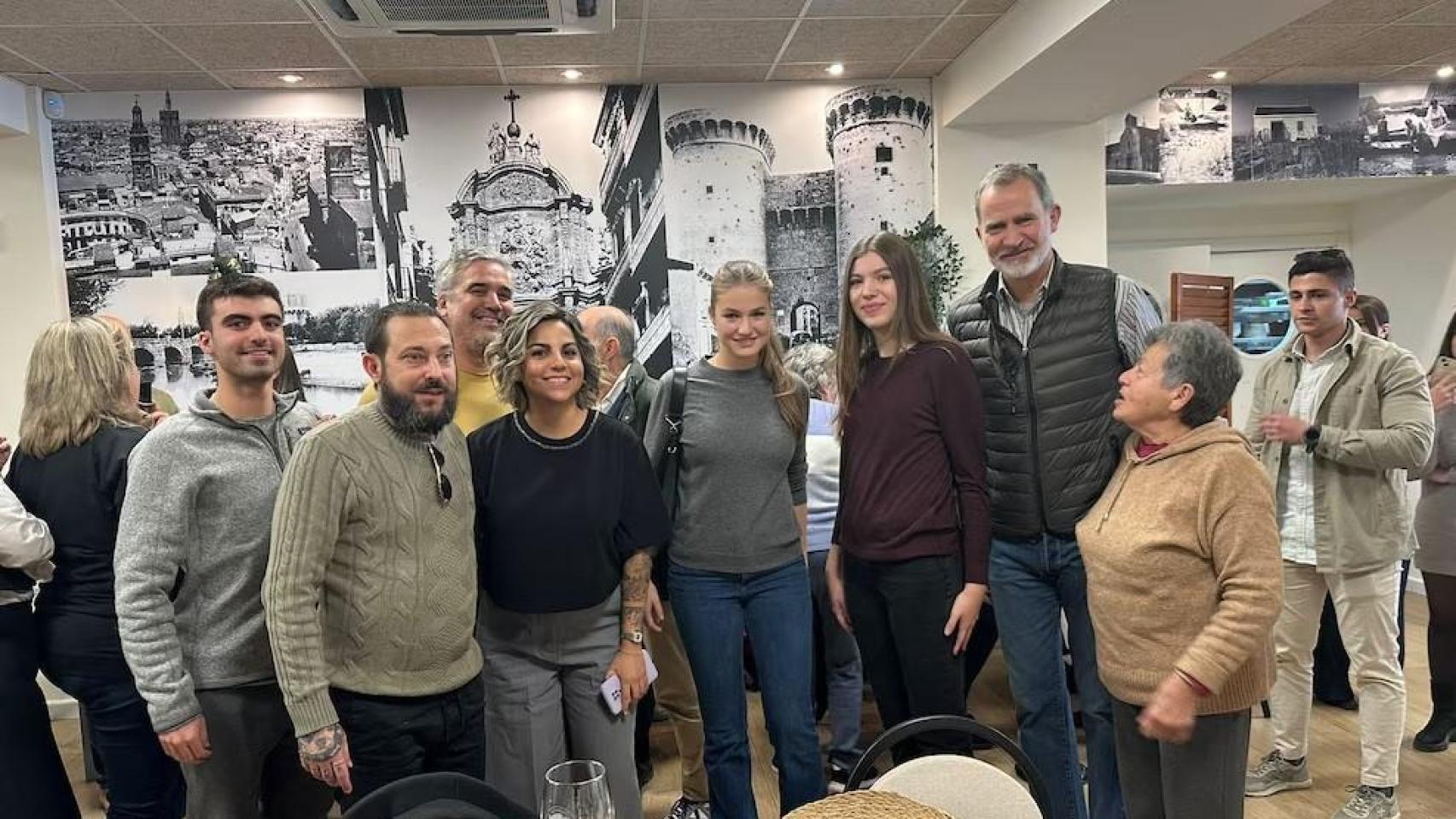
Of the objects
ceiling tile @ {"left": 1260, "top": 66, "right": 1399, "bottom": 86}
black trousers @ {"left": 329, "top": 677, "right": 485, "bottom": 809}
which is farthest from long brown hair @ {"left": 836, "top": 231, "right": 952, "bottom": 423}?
ceiling tile @ {"left": 1260, "top": 66, "right": 1399, "bottom": 86}

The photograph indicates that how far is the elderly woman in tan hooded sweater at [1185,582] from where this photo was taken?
1847 mm

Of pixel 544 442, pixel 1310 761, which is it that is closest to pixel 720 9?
pixel 544 442

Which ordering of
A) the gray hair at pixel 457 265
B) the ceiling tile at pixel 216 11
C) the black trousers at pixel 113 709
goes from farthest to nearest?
the ceiling tile at pixel 216 11 < the gray hair at pixel 457 265 < the black trousers at pixel 113 709

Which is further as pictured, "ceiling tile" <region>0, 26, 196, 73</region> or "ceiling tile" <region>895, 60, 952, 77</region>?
"ceiling tile" <region>895, 60, 952, 77</region>

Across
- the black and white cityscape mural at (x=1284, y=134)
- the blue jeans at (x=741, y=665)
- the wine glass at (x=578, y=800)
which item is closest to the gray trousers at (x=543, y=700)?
the blue jeans at (x=741, y=665)

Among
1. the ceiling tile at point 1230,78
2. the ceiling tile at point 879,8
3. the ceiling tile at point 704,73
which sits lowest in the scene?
the ceiling tile at point 1230,78

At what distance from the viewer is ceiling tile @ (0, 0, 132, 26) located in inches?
160

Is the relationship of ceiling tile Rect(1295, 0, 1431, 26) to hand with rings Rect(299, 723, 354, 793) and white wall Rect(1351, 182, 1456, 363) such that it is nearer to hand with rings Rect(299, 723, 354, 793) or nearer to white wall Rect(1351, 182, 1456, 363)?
white wall Rect(1351, 182, 1456, 363)

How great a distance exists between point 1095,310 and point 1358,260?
6.48 metres

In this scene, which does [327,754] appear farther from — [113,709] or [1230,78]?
[1230,78]

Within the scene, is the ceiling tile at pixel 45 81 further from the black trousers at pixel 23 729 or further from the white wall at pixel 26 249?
the black trousers at pixel 23 729

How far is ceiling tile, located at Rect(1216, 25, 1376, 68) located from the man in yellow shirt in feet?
14.3

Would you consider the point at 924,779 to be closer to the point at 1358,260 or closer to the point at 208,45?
the point at 208,45

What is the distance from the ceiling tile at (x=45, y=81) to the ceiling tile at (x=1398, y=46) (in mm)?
6900
